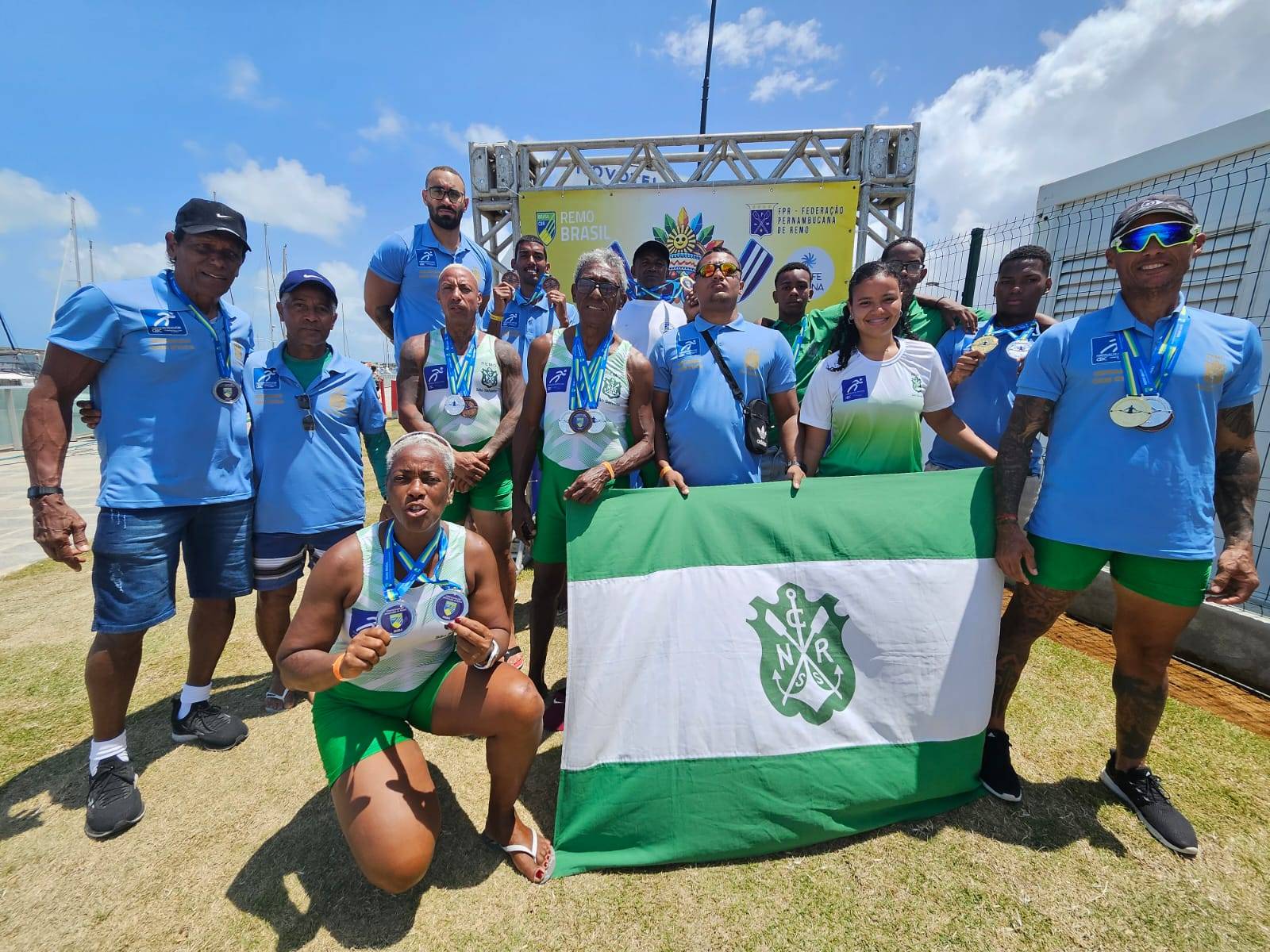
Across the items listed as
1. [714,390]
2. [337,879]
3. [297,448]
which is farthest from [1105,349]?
[297,448]

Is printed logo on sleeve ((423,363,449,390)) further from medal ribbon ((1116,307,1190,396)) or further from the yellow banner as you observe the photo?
the yellow banner

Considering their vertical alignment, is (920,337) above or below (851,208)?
below

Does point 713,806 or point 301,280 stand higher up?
point 301,280

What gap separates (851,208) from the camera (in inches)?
292

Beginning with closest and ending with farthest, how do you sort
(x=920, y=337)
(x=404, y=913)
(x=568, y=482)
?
1. (x=404, y=913)
2. (x=568, y=482)
3. (x=920, y=337)

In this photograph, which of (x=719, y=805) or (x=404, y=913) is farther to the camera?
(x=719, y=805)

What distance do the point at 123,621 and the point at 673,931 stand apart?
2.89 meters

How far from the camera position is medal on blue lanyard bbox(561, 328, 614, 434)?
9.58 ft

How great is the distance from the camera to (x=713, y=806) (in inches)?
91.7

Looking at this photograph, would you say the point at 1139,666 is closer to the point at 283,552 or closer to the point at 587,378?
the point at 587,378

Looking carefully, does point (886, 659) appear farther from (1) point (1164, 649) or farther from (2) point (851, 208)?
(2) point (851, 208)

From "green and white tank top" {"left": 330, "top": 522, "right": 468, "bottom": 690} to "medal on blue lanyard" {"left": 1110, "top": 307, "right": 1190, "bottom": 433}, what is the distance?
9.38 feet

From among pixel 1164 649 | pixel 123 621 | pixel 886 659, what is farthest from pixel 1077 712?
pixel 123 621

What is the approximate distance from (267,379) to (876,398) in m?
3.38
